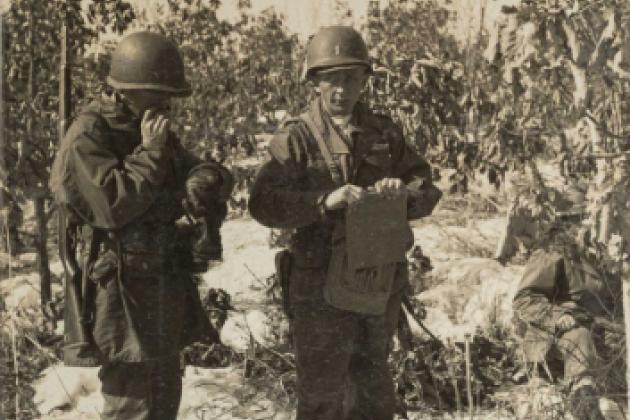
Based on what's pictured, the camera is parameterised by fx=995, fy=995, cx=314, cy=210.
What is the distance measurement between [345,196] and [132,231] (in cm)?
77

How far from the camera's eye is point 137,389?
355 cm

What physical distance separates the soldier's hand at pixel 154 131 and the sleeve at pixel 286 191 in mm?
450

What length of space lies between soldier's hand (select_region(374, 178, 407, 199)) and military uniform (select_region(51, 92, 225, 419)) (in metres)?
0.59

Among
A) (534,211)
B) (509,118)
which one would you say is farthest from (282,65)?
(534,211)

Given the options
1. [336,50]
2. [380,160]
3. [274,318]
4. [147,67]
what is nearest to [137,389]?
[147,67]

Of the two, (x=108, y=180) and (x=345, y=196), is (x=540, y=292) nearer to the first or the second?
(x=345, y=196)

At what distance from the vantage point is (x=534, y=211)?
179 inches

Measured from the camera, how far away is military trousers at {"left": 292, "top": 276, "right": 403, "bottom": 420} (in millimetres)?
3795

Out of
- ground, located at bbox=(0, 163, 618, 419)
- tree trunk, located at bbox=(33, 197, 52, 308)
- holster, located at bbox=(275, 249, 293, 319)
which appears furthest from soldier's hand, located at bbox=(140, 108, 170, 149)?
tree trunk, located at bbox=(33, 197, 52, 308)

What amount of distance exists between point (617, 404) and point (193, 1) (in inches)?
138

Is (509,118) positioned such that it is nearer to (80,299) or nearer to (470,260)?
(470,260)

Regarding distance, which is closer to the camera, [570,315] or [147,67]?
[147,67]

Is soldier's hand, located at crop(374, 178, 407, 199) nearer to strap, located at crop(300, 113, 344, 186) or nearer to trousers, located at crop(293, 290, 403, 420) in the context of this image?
strap, located at crop(300, 113, 344, 186)

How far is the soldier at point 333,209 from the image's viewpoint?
3.68 meters
